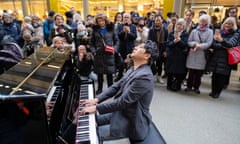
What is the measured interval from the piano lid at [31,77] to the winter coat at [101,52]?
4.77ft

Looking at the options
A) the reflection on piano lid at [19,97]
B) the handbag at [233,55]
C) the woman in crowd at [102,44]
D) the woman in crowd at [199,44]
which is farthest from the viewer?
the woman in crowd at [102,44]

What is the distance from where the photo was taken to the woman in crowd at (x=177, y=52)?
3342mm

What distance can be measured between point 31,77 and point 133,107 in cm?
82

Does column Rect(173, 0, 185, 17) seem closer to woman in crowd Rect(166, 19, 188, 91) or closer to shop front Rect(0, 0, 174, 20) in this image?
shop front Rect(0, 0, 174, 20)

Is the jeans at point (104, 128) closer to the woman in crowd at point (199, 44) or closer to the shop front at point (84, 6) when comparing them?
the woman in crowd at point (199, 44)

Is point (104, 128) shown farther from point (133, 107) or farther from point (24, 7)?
point (24, 7)

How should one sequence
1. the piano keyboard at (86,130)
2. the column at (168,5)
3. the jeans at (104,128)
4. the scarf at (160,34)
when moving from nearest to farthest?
the piano keyboard at (86,130) → the jeans at (104,128) → the scarf at (160,34) → the column at (168,5)

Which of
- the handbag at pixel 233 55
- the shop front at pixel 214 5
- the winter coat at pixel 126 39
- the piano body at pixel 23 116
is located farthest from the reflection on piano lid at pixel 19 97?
the shop front at pixel 214 5

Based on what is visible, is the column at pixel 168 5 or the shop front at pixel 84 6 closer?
the column at pixel 168 5

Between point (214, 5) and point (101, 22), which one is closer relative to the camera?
point (101, 22)

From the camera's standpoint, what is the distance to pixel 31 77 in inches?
52.7

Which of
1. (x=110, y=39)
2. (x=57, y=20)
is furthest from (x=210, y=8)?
(x=57, y=20)

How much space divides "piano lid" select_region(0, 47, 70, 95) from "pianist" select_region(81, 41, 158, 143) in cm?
43

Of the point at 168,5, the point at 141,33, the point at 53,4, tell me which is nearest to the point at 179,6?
the point at 168,5
